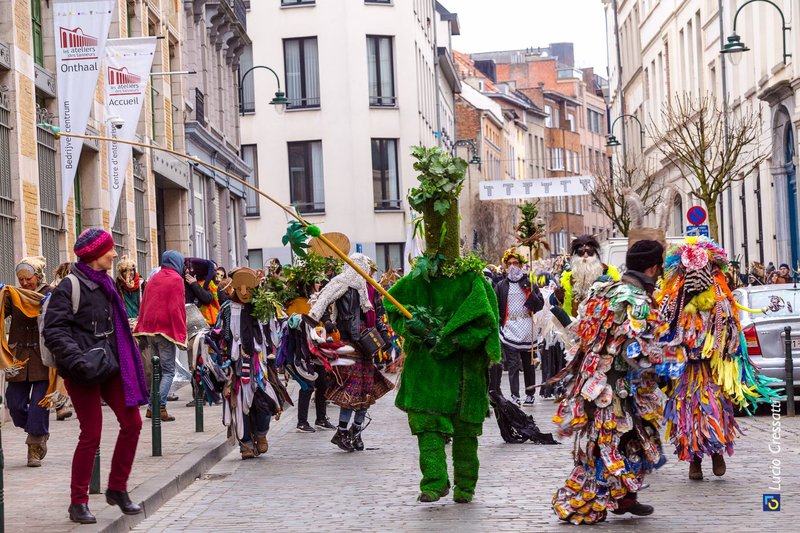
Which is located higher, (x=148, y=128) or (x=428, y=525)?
(x=148, y=128)

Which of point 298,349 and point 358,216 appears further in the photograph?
point 358,216

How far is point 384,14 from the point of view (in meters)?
56.5

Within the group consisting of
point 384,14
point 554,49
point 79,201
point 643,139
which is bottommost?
point 79,201

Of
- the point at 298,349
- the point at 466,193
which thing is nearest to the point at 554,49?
the point at 466,193

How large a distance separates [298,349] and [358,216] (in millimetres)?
39758

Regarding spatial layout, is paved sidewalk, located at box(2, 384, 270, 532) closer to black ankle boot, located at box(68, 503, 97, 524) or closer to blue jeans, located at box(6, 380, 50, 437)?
black ankle boot, located at box(68, 503, 97, 524)

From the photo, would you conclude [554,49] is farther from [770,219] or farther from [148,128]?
[148,128]

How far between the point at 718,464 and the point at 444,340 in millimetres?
2307

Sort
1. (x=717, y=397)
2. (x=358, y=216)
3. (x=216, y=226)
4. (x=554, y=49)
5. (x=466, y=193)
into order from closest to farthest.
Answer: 1. (x=717, y=397)
2. (x=216, y=226)
3. (x=358, y=216)
4. (x=466, y=193)
5. (x=554, y=49)

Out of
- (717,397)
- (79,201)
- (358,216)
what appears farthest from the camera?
(358,216)

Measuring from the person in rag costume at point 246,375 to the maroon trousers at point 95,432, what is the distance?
3952 mm

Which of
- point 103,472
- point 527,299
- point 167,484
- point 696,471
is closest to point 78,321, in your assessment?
point 167,484

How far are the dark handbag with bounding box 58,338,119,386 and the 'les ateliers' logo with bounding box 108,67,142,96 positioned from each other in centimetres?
1266

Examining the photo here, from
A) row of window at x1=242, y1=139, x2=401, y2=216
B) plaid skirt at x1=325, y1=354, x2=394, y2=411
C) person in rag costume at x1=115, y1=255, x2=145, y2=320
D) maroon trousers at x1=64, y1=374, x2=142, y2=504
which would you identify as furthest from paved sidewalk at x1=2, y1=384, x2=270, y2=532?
row of window at x1=242, y1=139, x2=401, y2=216
